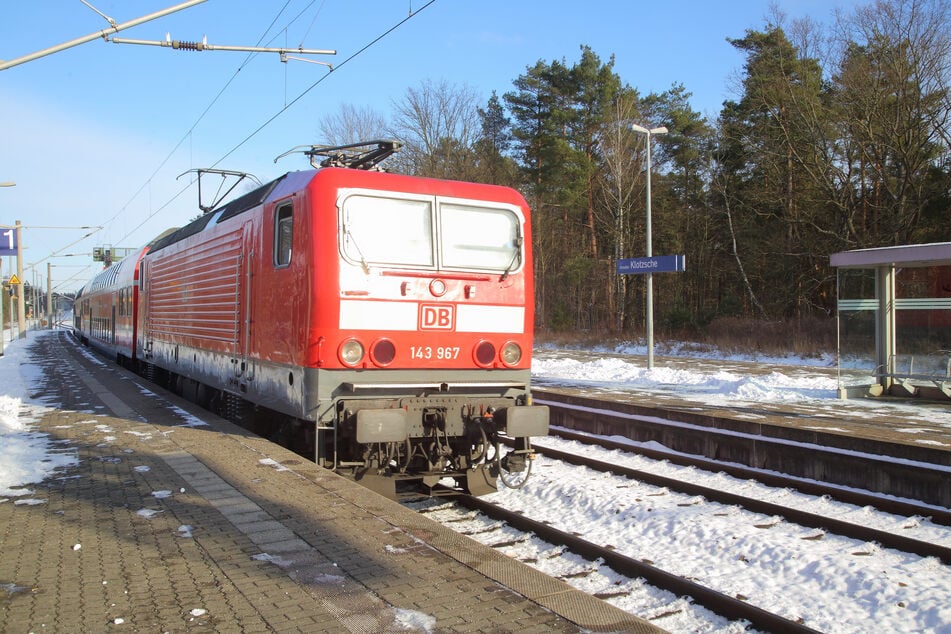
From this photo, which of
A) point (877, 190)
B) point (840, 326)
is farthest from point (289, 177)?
point (877, 190)

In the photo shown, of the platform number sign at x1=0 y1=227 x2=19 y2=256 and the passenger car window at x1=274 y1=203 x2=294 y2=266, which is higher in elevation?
the platform number sign at x1=0 y1=227 x2=19 y2=256

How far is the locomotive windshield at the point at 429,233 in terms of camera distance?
682cm

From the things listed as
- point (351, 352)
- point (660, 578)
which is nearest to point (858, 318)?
point (660, 578)

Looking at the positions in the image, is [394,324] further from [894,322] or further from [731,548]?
[894,322]

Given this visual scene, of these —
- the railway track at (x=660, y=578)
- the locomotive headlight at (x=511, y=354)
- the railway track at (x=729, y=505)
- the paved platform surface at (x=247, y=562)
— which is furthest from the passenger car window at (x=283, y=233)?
the railway track at (x=660, y=578)

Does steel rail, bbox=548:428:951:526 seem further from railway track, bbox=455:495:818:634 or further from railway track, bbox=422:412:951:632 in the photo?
railway track, bbox=455:495:818:634

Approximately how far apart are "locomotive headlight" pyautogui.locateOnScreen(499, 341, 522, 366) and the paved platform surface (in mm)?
1990

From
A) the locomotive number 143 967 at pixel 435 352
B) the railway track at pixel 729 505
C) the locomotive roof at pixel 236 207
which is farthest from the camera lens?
the locomotive roof at pixel 236 207

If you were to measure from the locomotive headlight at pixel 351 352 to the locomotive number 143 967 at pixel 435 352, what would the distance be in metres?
0.48

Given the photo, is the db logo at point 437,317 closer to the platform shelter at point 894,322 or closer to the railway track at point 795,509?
the railway track at point 795,509

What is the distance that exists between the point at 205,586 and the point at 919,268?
42.6 feet

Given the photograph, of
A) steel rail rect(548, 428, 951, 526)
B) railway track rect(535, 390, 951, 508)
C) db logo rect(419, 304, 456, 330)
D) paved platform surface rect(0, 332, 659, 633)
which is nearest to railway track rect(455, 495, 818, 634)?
paved platform surface rect(0, 332, 659, 633)

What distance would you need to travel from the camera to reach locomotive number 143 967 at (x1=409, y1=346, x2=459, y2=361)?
695cm

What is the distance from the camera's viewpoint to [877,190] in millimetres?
28844
